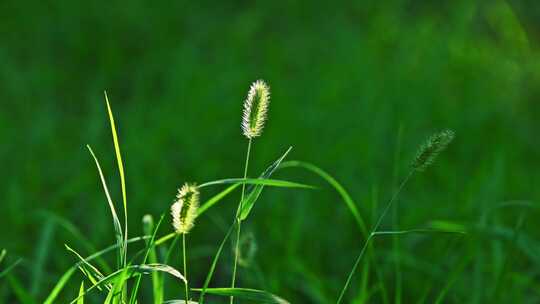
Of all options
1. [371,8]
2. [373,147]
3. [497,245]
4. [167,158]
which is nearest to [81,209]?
[167,158]

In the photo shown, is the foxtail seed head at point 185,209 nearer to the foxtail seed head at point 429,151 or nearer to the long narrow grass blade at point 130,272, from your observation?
the long narrow grass blade at point 130,272

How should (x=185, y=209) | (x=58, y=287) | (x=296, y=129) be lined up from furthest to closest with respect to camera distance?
(x=296, y=129)
(x=58, y=287)
(x=185, y=209)

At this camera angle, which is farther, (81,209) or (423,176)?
(423,176)

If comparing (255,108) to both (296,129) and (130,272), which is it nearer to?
(130,272)

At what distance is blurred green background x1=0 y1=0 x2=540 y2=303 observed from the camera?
6.50 feet

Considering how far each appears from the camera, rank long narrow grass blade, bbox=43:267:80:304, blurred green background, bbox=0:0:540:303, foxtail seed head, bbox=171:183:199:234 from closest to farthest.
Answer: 1. foxtail seed head, bbox=171:183:199:234
2. long narrow grass blade, bbox=43:267:80:304
3. blurred green background, bbox=0:0:540:303

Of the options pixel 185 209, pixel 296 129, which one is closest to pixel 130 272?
pixel 185 209

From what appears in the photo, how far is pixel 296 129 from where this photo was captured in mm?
2760

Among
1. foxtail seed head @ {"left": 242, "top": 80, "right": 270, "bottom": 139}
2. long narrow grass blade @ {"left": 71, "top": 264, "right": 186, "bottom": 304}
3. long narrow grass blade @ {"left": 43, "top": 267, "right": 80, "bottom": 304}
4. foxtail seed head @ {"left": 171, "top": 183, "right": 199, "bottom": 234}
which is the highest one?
foxtail seed head @ {"left": 242, "top": 80, "right": 270, "bottom": 139}

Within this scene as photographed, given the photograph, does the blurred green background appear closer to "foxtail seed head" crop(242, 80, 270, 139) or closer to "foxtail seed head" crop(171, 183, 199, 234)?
"foxtail seed head" crop(242, 80, 270, 139)

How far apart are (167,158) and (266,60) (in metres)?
1.11

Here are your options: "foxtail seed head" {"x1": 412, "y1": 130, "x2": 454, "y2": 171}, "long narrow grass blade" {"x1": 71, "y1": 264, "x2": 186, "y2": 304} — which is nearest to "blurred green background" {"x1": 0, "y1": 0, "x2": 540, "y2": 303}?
"foxtail seed head" {"x1": 412, "y1": 130, "x2": 454, "y2": 171}

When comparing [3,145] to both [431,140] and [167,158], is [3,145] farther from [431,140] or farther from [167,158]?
[431,140]

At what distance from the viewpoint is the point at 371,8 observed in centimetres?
412
